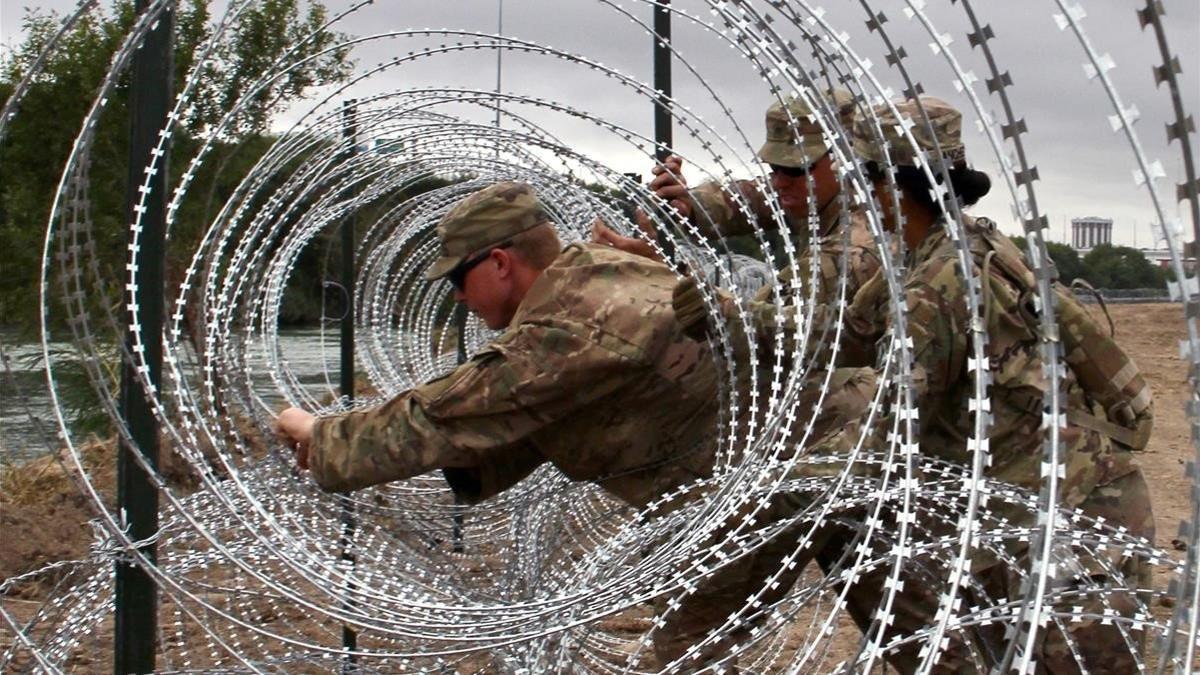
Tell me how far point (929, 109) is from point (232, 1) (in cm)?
178

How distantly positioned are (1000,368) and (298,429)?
182cm

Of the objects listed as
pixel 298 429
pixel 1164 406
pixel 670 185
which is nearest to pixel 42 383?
pixel 1164 406

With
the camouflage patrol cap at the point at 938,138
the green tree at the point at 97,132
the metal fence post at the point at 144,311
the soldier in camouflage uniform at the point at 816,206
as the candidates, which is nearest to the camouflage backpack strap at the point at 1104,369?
the camouflage patrol cap at the point at 938,138

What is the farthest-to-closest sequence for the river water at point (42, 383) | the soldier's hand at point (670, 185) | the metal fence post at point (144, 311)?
1. the river water at point (42, 383)
2. the soldier's hand at point (670, 185)
3. the metal fence post at point (144, 311)

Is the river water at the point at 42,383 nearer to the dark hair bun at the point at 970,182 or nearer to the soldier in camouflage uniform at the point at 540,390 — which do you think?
the soldier in camouflage uniform at the point at 540,390

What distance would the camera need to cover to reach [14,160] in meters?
16.9

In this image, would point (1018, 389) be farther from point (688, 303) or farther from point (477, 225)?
point (477, 225)

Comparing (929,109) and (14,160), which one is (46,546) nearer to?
(929,109)

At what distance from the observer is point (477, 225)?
13.3 feet

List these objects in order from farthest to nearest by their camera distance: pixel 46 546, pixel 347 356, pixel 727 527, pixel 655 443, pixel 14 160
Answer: pixel 14 160, pixel 46 546, pixel 347 356, pixel 727 527, pixel 655 443

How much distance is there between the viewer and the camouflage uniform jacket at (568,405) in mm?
3805

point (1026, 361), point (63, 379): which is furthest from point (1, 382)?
point (1026, 361)

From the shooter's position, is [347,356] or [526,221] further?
[347,356]

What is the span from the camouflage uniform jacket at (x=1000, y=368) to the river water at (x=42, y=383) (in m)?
5.83
